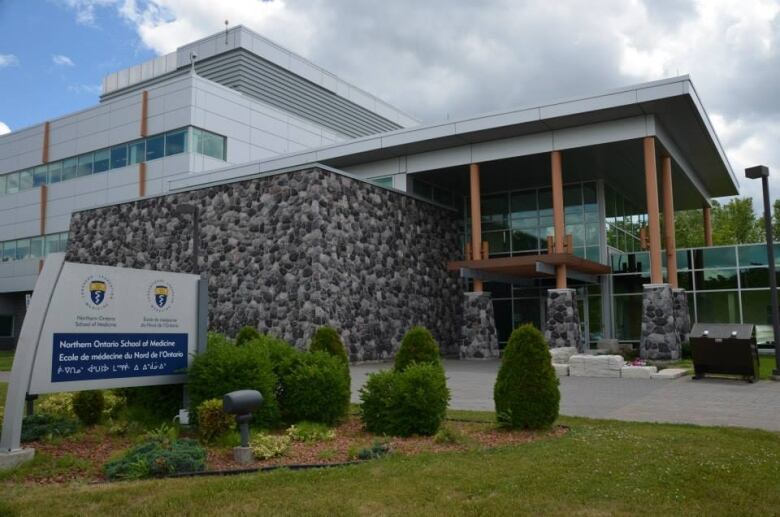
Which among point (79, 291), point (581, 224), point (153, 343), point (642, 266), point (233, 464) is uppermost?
point (581, 224)

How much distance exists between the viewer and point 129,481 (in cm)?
659

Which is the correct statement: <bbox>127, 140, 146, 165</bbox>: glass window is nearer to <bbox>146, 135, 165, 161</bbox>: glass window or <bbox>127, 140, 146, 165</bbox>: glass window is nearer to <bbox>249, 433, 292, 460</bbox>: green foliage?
<bbox>146, 135, 165, 161</bbox>: glass window

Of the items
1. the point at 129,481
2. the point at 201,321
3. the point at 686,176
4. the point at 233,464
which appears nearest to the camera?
the point at 129,481

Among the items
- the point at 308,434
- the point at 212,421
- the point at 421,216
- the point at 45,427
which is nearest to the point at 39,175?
the point at 421,216

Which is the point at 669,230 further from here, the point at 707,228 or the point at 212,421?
the point at 212,421

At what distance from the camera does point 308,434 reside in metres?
8.97

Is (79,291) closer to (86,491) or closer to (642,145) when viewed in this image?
(86,491)

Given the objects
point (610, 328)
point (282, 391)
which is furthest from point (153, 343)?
point (610, 328)

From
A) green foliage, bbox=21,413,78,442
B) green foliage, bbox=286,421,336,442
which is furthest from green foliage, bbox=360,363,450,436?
green foliage, bbox=21,413,78,442

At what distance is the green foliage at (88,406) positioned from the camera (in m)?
9.61

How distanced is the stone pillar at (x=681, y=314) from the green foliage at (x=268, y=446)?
20011mm

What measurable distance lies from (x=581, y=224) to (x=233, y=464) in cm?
2534

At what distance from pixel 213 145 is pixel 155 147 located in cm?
312

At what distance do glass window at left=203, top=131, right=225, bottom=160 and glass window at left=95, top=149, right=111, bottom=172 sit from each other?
659 centimetres
